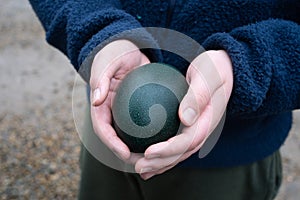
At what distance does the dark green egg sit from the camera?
756 mm

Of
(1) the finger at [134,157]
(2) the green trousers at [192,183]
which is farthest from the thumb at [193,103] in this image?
(2) the green trousers at [192,183]

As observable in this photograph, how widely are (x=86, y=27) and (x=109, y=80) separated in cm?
16

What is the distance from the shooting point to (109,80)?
2.42ft

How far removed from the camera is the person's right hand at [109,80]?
719 mm

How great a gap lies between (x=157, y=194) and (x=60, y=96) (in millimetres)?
1757

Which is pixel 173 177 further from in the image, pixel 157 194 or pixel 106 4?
pixel 106 4

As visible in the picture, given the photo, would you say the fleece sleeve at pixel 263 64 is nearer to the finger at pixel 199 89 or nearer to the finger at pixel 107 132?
the finger at pixel 199 89

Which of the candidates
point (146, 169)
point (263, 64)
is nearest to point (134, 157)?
point (146, 169)

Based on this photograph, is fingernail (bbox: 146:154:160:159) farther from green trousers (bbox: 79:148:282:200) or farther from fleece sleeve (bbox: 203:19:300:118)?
green trousers (bbox: 79:148:282:200)

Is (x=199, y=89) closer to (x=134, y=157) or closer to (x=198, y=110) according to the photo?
(x=198, y=110)

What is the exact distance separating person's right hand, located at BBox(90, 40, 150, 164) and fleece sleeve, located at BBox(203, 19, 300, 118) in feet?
0.41

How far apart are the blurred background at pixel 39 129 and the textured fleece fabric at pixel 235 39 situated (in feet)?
4.12

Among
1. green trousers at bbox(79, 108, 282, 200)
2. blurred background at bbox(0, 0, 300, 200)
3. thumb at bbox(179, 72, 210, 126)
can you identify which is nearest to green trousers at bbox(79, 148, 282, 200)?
green trousers at bbox(79, 108, 282, 200)

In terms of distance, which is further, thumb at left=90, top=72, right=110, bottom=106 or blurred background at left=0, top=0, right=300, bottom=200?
blurred background at left=0, top=0, right=300, bottom=200
